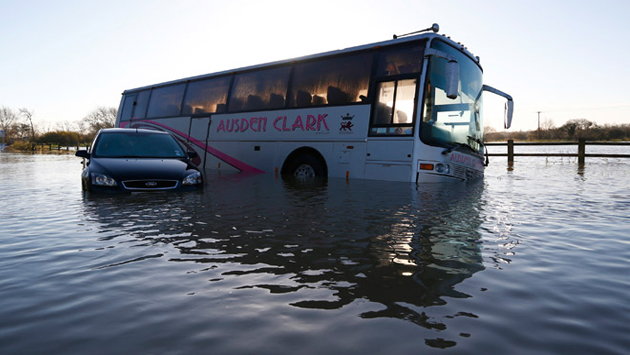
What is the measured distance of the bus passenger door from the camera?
9.27 m

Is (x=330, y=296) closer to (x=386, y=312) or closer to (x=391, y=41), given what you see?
(x=386, y=312)

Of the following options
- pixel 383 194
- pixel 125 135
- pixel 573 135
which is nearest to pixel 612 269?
pixel 383 194

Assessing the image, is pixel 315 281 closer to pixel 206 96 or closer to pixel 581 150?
pixel 206 96

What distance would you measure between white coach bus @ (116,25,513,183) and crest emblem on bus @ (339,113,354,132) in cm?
2

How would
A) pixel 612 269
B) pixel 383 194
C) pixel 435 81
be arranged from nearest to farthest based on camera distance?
pixel 612 269 < pixel 383 194 < pixel 435 81

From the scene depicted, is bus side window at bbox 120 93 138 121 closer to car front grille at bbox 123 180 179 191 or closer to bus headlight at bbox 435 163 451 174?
car front grille at bbox 123 180 179 191

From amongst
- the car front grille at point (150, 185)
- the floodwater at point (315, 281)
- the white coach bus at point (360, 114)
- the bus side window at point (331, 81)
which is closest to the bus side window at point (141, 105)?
the white coach bus at point (360, 114)

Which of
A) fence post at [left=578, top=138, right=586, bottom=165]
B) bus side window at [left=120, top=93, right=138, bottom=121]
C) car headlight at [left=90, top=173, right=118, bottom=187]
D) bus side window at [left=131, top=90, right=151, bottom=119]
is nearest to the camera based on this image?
car headlight at [left=90, top=173, right=118, bottom=187]

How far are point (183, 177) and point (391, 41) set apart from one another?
5.28 metres

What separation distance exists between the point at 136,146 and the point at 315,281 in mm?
7358

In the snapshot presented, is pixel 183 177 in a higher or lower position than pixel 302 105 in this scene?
lower

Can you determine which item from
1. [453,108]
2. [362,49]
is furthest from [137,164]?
[453,108]

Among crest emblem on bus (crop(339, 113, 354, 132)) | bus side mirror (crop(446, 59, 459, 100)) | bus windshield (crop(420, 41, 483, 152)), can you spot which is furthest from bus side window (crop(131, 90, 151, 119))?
bus side mirror (crop(446, 59, 459, 100))

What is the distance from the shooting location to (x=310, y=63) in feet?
37.4
